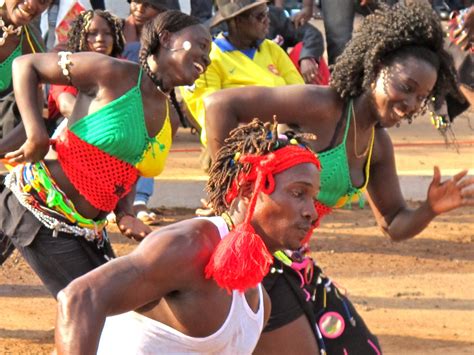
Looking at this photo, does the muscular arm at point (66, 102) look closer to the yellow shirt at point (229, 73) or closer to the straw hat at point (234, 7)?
the yellow shirt at point (229, 73)

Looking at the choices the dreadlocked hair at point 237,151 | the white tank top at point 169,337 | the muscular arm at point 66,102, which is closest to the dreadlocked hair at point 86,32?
the muscular arm at point 66,102

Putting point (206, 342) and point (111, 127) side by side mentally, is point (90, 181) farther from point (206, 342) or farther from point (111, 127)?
point (206, 342)

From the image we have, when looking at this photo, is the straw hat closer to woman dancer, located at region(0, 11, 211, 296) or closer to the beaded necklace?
the beaded necklace

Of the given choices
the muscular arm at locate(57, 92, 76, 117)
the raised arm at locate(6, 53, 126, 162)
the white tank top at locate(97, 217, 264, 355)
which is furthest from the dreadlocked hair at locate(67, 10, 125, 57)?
the white tank top at locate(97, 217, 264, 355)

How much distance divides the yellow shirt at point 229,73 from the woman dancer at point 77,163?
2571 mm

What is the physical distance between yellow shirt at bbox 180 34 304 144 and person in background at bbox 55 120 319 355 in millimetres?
3893

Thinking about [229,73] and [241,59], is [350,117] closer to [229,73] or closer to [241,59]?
[229,73]

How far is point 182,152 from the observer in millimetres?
11492

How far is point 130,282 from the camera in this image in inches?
133

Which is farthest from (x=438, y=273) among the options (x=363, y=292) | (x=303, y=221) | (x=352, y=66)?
(x=303, y=221)

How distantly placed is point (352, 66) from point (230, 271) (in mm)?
1931

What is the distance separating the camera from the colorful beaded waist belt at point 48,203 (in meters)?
5.07

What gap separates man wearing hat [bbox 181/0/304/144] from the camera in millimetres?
7906

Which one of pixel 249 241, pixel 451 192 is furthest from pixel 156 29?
pixel 249 241
